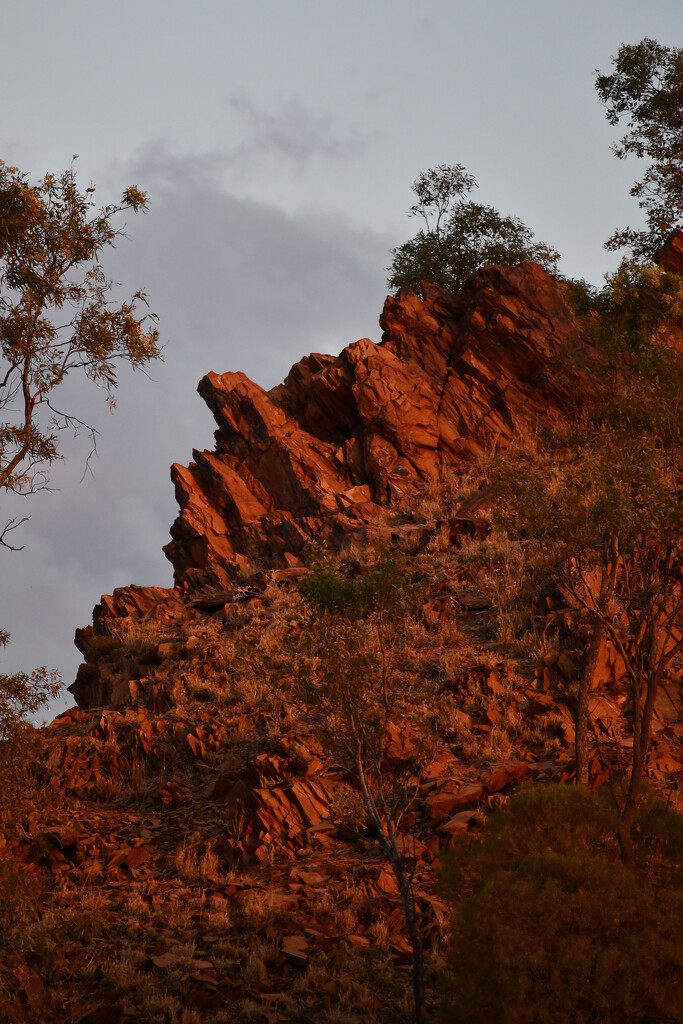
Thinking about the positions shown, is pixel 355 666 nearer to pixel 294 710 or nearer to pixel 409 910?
pixel 409 910

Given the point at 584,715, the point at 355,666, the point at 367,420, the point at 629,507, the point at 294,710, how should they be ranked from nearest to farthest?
1. the point at 355,666
2. the point at 629,507
3. the point at 584,715
4. the point at 294,710
5. the point at 367,420

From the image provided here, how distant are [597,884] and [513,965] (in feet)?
3.60

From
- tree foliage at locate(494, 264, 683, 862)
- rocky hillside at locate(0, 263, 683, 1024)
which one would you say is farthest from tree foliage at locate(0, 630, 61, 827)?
tree foliage at locate(494, 264, 683, 862)

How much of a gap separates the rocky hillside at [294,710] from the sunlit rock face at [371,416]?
0.28ft

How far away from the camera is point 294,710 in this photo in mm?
17109

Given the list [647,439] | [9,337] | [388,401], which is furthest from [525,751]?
[388,401]

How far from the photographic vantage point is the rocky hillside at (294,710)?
10.9 metres

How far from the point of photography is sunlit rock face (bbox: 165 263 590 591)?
2881 cm

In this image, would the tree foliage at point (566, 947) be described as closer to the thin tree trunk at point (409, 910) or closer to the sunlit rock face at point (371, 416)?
the thin tree trunk at point (409, 910)

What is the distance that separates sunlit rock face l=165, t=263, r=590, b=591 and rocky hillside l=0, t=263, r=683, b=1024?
8 centimetres

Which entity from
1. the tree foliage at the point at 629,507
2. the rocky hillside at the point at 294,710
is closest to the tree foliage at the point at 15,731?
the rocky hillside at the point at 294,710

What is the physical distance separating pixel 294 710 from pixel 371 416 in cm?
1499

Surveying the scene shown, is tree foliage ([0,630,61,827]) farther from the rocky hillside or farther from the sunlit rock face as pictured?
the sunlit rock face

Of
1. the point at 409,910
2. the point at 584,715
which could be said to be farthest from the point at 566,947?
the point at 584,715
